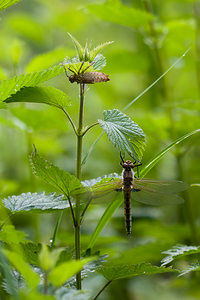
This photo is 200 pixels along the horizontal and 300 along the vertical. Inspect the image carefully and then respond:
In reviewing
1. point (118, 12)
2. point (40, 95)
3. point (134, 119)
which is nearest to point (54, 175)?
point (40, 95)

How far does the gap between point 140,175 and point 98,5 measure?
0.96 m

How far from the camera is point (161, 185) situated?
3.52 ft

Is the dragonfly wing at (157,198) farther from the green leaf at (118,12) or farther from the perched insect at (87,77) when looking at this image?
the green leaf at (118,12)

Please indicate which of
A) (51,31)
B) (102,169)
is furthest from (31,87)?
(51,31)

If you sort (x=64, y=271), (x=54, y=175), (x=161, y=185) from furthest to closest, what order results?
(x=161, y=185) → (x=54, y=175) → (x=64, y=271)

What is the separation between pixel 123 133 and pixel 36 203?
0.79 ft

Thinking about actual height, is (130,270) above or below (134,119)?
below

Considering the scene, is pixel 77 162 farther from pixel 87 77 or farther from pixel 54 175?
pixel 87 77

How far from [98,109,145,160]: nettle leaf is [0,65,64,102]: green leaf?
14cm

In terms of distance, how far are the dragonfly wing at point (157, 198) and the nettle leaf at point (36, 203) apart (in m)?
0.24

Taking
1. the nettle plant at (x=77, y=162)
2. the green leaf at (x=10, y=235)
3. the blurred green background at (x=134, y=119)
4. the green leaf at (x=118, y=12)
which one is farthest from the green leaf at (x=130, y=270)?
the green leaf at (x=118, y=12)

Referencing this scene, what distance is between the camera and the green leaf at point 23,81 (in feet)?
2.93

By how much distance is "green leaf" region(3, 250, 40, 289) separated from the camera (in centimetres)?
63

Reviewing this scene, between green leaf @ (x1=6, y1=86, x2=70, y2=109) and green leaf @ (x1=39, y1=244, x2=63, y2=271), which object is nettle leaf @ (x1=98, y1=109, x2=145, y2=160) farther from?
green leaf @ (x1=39, y1=244, x2=63, y2=271)
